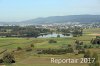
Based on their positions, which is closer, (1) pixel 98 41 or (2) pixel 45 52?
(2) pixel 45 52

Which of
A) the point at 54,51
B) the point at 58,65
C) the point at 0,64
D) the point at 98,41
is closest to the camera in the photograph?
the point at 58,65

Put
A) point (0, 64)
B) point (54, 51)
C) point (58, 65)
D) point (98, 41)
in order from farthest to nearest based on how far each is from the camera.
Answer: point (98, 41) → point (54, 51) → point (0, 64) → point (58, 65)

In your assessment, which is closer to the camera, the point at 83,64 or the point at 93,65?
the point at 93,65

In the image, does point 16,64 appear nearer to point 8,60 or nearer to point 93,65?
point 8,60

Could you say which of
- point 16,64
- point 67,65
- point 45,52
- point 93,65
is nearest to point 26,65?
point 16,64

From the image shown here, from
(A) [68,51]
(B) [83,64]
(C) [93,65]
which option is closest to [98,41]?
(A) [68,51]

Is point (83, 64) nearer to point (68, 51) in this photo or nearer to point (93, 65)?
point (93, 65)

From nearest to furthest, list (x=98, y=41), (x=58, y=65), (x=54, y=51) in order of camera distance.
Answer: (x=58, y=65) → (x=54, y=51) → (x=98, y=41)

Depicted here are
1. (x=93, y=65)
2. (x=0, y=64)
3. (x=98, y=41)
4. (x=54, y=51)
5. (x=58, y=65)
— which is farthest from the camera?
(x=98, y=41)

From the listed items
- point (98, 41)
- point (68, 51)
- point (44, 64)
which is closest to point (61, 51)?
point (68, 51)
